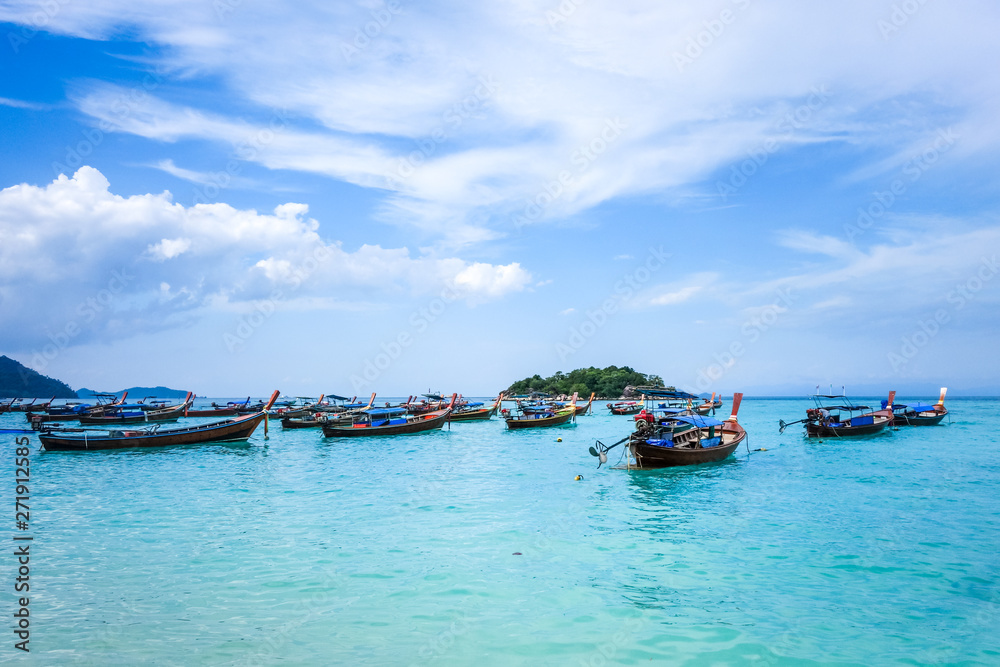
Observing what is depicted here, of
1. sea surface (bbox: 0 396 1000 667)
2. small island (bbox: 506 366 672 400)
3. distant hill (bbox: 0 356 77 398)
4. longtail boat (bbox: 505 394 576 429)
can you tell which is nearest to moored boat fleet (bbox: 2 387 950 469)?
longtail boat (bbox: 505 394 576 429)

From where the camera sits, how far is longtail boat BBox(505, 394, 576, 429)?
5119 centimetres

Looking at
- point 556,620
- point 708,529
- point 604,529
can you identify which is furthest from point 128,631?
point 708,529

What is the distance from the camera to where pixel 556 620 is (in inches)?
356

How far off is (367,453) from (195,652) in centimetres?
2684

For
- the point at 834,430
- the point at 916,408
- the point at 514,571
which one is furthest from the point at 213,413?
the point at 916,408

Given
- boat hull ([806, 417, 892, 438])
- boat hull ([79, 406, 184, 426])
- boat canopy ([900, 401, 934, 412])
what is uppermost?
boat hull ([79, 406, 184, 426])

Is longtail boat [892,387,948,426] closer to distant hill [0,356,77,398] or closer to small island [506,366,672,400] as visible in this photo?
small island [506,366,672,400]

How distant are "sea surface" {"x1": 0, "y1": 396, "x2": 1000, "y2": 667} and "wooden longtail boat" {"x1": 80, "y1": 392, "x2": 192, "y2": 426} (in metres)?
41.5

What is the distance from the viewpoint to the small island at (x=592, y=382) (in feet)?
411

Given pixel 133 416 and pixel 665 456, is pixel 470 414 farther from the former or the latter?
pixel 665 456

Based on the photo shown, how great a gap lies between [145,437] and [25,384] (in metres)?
167

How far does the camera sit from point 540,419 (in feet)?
174

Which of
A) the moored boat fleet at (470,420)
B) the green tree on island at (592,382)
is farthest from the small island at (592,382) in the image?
the moored boat fleet at (470,420)

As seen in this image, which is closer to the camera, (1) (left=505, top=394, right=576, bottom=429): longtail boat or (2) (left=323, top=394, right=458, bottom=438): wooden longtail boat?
(2) (left=323, top=394, right=458, bottom=438): wooden longtail boat
